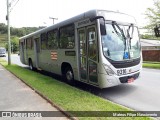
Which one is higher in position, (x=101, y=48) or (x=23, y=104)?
(x=101, y=48)

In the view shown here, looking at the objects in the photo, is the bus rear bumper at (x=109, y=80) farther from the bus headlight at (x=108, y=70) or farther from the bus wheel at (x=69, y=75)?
the bus wheel at (x=69, y=75)

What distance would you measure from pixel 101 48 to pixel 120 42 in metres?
0.91

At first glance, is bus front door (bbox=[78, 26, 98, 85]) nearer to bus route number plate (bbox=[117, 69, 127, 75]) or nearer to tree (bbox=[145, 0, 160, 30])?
bus route number plate (bbox=[117, 69, 127, 75])

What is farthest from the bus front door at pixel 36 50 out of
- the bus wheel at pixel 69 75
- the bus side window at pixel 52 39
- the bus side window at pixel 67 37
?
the bus wheel at pixel 69 75

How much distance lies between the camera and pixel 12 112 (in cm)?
625

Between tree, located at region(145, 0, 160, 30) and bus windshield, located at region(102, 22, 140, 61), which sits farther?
tree, located at region(145, 0, 160, 30)

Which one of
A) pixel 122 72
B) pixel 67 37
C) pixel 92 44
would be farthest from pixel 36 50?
pixel 122 72

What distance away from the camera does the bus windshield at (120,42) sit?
25.9 ft

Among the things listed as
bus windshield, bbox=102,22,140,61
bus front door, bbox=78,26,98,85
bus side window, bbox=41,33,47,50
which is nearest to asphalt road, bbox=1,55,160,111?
bus front door, bbox=78,26,98,85

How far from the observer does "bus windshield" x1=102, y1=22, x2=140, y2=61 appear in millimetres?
7906

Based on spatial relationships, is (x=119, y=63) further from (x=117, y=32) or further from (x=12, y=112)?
(x=12, y=112)

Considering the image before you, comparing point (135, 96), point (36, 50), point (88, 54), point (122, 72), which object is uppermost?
point (36, 50)

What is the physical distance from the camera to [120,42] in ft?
27.0

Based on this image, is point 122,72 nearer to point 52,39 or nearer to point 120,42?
point 120,42
